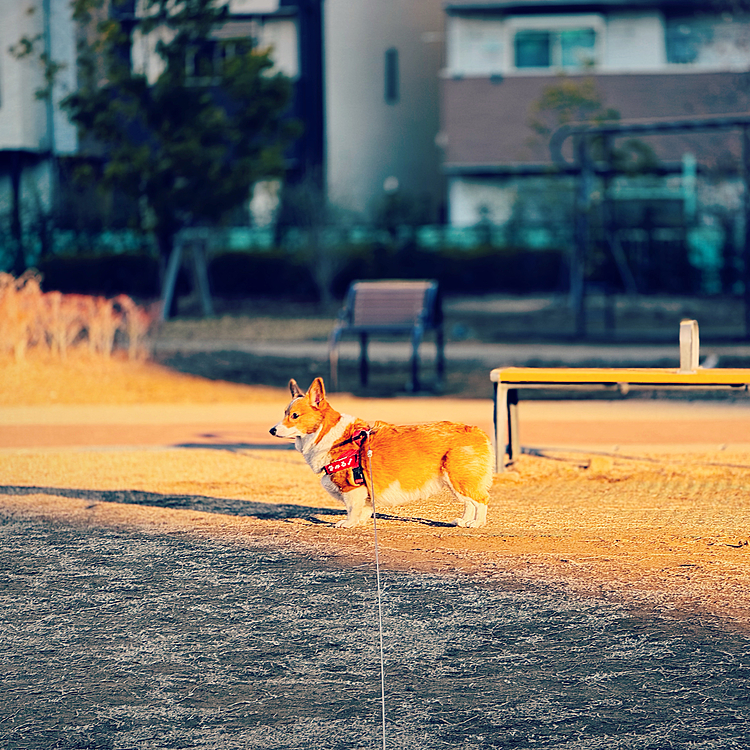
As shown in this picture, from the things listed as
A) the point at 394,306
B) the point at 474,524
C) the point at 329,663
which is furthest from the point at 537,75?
the point at 329,663

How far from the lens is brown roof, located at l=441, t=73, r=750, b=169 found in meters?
28.1

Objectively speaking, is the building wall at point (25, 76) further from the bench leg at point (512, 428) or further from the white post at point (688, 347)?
the white post at point (688, 347)

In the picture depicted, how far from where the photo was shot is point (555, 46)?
29109mm

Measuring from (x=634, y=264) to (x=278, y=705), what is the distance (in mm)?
20572

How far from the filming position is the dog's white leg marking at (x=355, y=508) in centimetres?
635

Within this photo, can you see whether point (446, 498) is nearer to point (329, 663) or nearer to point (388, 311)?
point (329, 663)

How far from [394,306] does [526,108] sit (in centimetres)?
1767

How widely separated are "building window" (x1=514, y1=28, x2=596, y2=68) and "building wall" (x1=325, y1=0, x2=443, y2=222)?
2.69 meters

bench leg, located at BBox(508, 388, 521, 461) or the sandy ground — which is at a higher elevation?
bench leg, located at BBox(508, 388, 521, 461)

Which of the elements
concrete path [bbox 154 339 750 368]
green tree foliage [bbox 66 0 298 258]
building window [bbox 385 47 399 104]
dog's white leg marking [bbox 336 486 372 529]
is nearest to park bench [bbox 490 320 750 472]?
dog's white leg marking [bbox 336 486 372 529]

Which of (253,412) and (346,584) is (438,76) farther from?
(346,584)

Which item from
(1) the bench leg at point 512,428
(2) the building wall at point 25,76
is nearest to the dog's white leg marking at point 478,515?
(1) the bench leg at point 512,428

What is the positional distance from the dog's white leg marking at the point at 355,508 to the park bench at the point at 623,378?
1604 mm

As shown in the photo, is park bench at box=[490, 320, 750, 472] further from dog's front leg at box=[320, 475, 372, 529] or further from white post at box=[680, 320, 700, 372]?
dog's front leg at box=[320, 475, 372, 529]
